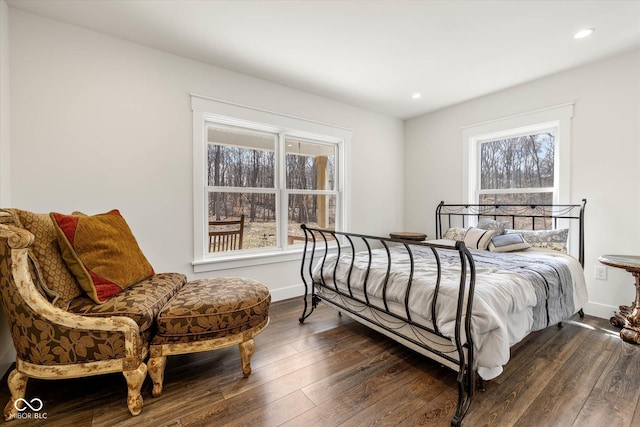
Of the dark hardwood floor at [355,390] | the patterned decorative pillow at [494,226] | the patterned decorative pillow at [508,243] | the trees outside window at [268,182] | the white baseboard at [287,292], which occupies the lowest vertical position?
the dark hardwood floor at [355,390]

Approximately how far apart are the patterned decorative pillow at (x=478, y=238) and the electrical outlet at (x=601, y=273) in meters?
0.98

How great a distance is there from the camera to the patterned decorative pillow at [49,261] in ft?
4.78

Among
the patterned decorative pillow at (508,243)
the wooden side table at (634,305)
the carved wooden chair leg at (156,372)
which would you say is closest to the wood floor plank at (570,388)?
the wooden side table at (634,305)

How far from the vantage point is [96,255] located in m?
1.61

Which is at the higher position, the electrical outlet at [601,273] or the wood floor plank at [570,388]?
the electrical outlet at [601,273]

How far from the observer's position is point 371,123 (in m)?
4.06

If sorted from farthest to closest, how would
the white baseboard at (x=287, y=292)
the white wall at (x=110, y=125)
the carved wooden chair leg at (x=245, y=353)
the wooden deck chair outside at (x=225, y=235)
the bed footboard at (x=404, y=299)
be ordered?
the white baseboard at (x=287, y=292) → the wooden deck chair outside at (x=225, y=235) → the white wall at (x=110, y=125) → the carved wooden chair leg at (x=245, y=353) → the bed footboard at (x=404, y=299)

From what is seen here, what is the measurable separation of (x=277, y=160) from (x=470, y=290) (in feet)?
8.32

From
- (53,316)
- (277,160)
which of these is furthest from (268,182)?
(53,316)

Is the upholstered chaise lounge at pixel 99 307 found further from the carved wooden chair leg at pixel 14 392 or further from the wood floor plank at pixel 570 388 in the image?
the wood floor plank at pixel 570 388

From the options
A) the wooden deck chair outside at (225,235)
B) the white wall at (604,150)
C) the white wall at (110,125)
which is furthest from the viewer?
the wooden deck chair outside at (225,235)

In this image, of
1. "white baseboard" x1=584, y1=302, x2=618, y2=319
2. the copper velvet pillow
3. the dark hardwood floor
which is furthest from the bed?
the copper velvet pillow

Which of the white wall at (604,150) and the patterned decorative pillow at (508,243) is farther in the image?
the patterned decorative pillow at (508,243)

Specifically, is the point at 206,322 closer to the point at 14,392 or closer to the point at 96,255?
the point at 96,255
